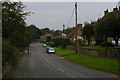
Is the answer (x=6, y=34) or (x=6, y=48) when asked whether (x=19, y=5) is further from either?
(x=6, y=48)

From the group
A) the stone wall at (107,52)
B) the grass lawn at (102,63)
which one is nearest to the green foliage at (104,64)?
the grass lawn at (102,63)

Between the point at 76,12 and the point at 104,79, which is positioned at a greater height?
the point at 76,12

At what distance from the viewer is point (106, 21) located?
43812 millimetres

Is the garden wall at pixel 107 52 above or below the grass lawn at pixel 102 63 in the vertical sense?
above

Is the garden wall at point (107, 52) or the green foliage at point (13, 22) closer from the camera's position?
the green foliage at point (13, 22)

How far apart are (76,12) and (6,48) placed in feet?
121

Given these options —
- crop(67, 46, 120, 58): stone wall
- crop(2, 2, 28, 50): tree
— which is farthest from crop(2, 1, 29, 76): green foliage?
crop(67, 46, 120, 58): stone wall

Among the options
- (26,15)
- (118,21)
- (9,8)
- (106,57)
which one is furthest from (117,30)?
(9,8)

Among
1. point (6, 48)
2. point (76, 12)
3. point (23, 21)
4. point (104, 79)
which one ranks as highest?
point (76, 12)

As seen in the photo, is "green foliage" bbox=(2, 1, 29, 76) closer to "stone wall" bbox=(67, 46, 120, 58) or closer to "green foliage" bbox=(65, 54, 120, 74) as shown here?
"green foliage" bbox=(65, 54, 120, 74)

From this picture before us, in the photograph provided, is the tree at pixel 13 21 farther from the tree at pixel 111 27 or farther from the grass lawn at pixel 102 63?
the tree at pixel 111 27

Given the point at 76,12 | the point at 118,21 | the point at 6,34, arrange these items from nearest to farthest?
1. the point at 6,34
2. the point at 118,21
3. the point at 76,12

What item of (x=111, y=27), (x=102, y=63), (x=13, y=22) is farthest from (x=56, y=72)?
(x=111, y=27)

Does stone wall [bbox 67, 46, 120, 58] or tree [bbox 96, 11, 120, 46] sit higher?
tree [bbox 96, 11, 120, 46]
